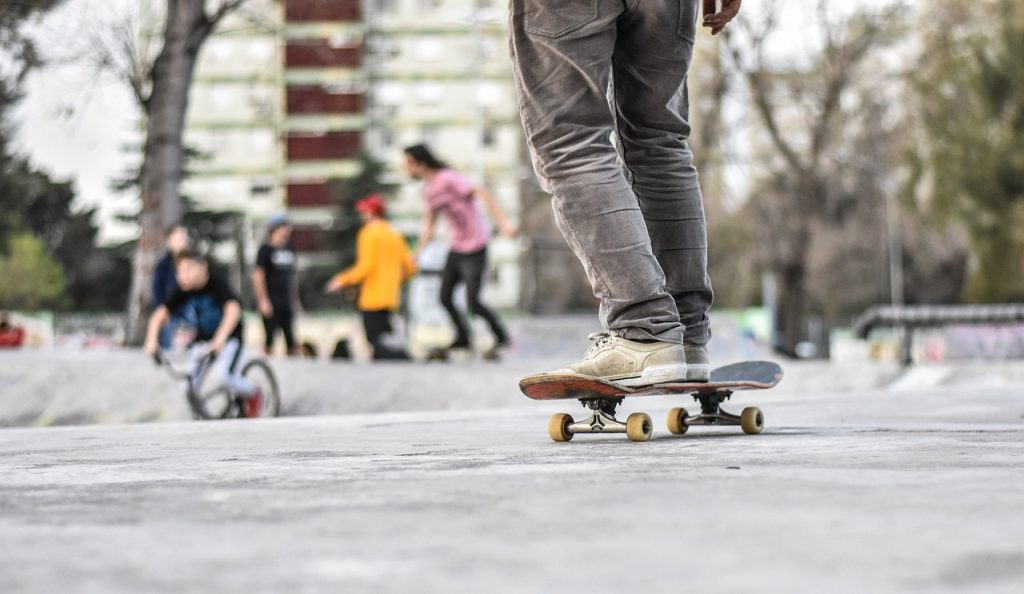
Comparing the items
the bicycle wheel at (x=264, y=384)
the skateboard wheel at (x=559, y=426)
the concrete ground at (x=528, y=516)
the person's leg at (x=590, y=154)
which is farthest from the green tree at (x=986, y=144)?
the concrete ground at (x=528, y=516)

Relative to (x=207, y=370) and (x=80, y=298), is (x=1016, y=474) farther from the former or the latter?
(x=80, y=298)

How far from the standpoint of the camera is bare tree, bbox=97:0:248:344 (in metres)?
17.0

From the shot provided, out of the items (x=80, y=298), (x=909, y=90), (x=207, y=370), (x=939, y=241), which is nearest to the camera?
(x=207, y=370)

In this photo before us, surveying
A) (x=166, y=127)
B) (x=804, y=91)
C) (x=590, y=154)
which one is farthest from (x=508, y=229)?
(x=804, y=91)

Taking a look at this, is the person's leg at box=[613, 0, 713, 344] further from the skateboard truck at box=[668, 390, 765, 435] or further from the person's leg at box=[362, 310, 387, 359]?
the person's leg at box=[362, 310, 387, 359]

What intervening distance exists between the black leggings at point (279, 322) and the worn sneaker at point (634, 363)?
10.5 meters

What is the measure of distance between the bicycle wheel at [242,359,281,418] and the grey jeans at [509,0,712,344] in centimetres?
626

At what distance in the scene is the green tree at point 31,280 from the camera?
58062mm

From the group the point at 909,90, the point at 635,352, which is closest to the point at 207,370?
the point at 635,352

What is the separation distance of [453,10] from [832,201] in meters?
38.5

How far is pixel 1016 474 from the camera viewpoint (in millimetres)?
2619

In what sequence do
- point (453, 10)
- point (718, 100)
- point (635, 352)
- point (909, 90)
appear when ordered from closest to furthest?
point (635, 352) → point (718, 100) → point (909, 90) → point (453, 10)

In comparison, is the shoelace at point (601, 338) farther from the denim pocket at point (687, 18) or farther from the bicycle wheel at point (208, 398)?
the bicycle wheel at point (208, 398)

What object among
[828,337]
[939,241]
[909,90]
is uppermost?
[909,90]
